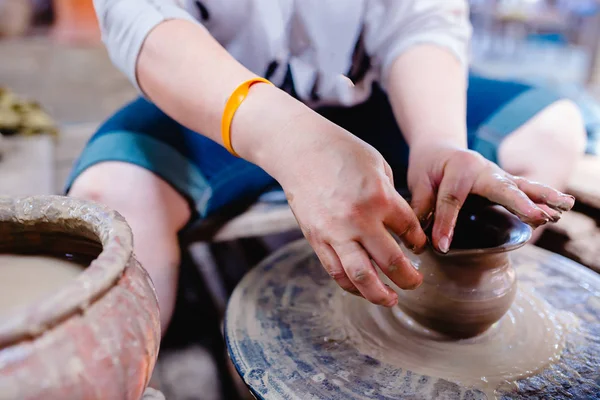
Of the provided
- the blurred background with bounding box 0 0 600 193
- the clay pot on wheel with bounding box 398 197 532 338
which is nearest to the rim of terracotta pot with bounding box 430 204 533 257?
the clay pot on wheel with bounding box 398 197 532 338

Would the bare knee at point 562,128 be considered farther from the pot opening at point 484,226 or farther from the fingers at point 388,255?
the fingers at point 388,255

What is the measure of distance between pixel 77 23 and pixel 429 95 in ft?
14.8

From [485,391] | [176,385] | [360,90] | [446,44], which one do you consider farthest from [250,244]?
[485,391]

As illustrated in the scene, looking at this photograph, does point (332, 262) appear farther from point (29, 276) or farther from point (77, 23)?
point (77, 23)

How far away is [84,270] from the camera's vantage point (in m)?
0.48

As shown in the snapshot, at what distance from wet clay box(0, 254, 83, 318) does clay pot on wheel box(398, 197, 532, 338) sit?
17.5 inches

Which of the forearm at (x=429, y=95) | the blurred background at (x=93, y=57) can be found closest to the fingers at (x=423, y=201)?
the forearm at (x=429, y=95)

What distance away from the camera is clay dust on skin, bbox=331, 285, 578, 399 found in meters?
0.65

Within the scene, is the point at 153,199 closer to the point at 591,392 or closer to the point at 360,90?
the point at 360,90

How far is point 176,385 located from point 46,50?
416 centimetres

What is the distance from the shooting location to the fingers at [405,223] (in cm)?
57

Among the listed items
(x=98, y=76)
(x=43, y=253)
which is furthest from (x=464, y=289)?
(x=98, y=76)

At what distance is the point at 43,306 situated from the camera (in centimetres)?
38

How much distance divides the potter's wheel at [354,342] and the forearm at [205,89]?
0.25 metres
